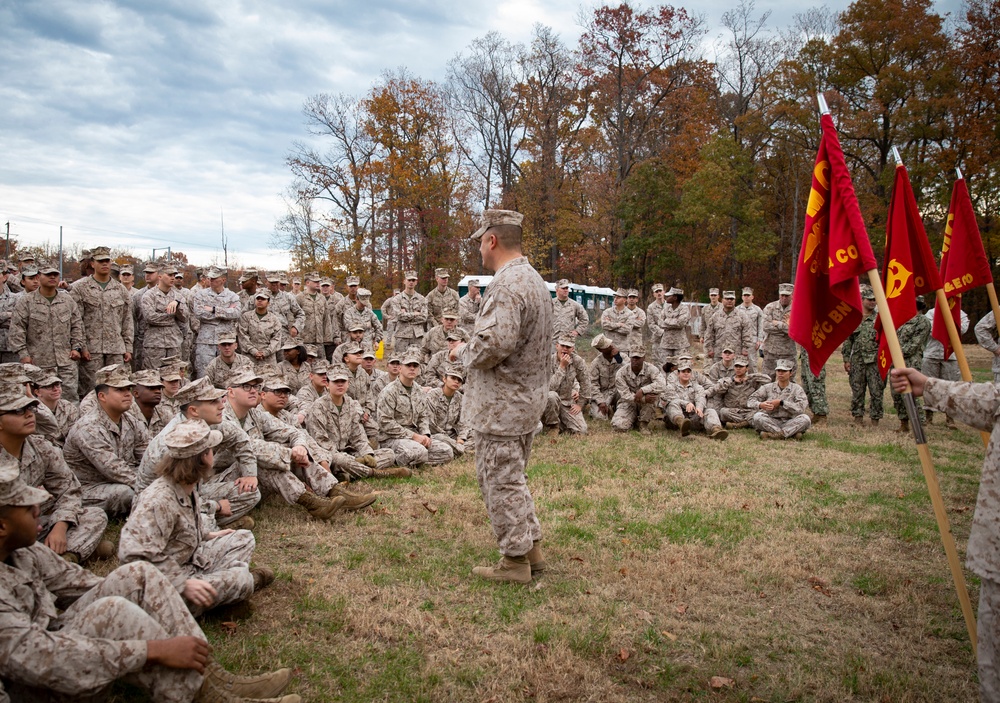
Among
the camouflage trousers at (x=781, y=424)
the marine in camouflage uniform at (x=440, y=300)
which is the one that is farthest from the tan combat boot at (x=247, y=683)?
the marine in camouflage uniform at (x=440, y=300)

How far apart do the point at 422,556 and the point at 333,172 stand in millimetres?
27321

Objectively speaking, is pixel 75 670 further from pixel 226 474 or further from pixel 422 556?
pixel 226 474

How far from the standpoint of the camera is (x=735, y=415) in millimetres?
11883

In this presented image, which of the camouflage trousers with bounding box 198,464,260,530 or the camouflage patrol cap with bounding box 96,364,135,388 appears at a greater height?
the camouflage patrol cap with bounding box 96,364,135,388

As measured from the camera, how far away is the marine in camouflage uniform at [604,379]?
12305mm

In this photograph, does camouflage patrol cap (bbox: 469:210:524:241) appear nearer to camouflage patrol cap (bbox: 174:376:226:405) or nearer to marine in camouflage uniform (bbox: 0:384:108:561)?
camouflage patrol cap (bbox: 174:376:226:405)

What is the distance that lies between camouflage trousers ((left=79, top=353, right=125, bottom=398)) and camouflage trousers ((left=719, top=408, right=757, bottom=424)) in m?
9.58

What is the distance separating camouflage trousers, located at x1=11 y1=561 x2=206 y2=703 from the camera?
120 inches

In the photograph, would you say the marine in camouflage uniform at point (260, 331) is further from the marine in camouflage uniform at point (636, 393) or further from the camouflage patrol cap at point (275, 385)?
the marine in camouflage uniform at point (636, 393)

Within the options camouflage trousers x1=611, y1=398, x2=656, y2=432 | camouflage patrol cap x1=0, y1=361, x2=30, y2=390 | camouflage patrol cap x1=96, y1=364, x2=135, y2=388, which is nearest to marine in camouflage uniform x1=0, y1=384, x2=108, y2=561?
camouflage patrol cap x1=0, y1=361, x2=30, y2=390

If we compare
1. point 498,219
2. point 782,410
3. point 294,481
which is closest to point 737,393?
point 782,410

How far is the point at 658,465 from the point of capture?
353 inches

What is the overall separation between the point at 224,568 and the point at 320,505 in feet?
6.46

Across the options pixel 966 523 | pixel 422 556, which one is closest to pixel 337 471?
pixel 422 556
